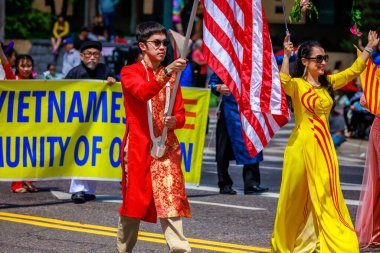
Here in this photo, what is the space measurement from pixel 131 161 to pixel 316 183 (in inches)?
59.5

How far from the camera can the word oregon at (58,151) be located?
11453mm

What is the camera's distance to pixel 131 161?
24.0ft

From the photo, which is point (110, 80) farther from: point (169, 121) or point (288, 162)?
point (169, 121)

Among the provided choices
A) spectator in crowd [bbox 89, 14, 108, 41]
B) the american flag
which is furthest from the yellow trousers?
spectator in crowd [bbox 89, 14, 108, 41]

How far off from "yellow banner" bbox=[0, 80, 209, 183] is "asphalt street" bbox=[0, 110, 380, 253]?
35cm

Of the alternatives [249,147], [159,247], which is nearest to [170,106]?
[249,147]

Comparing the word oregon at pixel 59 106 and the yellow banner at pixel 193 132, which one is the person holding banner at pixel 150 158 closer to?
the word oregon at pixel 59 106

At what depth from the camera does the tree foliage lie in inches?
1404

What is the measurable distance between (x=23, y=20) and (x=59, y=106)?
83.7 feet

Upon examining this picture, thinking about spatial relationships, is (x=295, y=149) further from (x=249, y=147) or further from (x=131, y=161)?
(x=131, y=161)

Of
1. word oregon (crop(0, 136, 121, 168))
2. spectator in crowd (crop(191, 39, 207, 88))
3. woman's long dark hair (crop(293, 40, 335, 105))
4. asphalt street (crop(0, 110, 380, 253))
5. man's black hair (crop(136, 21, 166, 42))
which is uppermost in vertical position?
man's black hair (crop(136, 21, 166, 42))

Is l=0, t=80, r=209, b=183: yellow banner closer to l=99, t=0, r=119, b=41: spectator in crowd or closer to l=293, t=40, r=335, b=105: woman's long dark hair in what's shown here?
l=293, t=40, r=335, b=105: woman's long dark hair

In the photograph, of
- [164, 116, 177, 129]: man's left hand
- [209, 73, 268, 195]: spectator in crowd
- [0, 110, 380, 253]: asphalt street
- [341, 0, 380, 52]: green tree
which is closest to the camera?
[164, 116, 177, 129]: man's left hand

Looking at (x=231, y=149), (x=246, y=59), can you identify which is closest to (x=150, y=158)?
(x=246, y=59)
